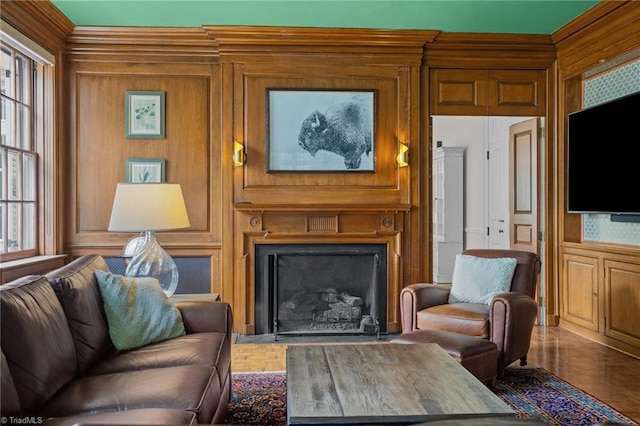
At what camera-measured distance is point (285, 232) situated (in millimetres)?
4867

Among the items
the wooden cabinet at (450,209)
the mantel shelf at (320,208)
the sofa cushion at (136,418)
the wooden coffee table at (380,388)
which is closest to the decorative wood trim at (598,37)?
the mantel shelf at (320,208)

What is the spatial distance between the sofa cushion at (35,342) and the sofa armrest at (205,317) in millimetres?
872

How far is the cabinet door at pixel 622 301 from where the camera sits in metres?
4.09

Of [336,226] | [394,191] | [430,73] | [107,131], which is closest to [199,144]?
[107,131]

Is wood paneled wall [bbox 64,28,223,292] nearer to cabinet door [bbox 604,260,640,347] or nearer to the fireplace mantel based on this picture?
the fireplace mantel

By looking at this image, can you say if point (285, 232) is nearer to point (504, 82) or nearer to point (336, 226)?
point (336, 226)

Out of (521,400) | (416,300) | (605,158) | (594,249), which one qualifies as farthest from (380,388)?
(605,158)

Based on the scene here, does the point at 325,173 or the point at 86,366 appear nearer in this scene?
the point at 86,366

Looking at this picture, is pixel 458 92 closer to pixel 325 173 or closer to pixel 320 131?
pixel 320 131

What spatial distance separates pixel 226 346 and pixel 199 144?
250 cm

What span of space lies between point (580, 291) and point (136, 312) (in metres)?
3.93

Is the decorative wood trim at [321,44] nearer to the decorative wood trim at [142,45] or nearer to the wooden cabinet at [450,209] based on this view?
the decorative wood trim at [142,45]

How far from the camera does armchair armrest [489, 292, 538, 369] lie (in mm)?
3516

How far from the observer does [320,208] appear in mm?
4809
